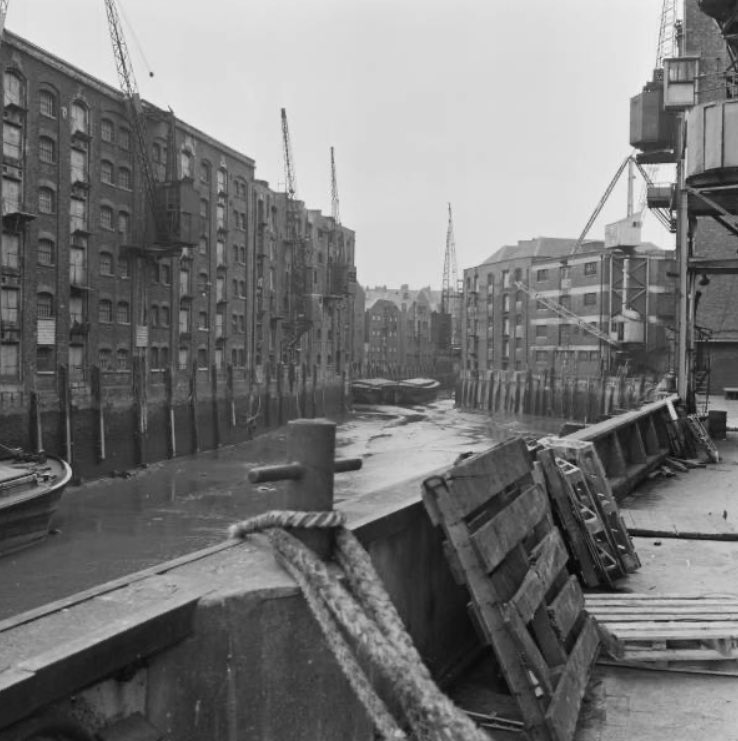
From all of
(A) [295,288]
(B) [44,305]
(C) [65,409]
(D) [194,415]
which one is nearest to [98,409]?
(C) [65,409]

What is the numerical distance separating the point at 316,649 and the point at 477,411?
252ft

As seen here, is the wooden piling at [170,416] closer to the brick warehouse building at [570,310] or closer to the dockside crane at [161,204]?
the dockside crane at [161,204]

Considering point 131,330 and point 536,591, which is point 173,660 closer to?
point 536,591

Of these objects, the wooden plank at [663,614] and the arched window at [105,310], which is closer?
the wooden plank at [663,614]

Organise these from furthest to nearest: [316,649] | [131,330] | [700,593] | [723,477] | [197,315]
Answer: [197,315] → [131,330] → [723,477] → [700,593] → [316,649]

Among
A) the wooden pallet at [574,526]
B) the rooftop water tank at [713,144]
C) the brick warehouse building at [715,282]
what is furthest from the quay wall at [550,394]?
the wooden pallet at [574,526]

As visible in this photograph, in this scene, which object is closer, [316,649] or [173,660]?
[173,660]

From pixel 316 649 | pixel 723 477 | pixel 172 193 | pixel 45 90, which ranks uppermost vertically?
pixel 45 90

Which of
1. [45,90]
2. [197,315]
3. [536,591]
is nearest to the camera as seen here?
[536,591]

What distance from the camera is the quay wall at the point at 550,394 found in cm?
6072

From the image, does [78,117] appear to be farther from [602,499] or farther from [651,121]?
[602,499]

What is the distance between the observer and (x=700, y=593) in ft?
23.0

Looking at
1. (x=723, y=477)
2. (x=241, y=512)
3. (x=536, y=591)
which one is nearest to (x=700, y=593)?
(x=536, y=591)

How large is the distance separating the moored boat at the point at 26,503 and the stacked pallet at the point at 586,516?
796 inches
